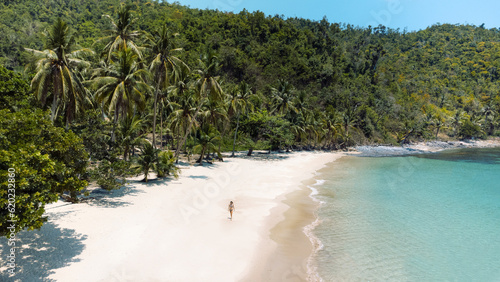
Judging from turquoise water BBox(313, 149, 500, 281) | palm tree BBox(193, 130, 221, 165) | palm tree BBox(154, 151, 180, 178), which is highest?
palm tree BBox(193, 130, 221, 165)

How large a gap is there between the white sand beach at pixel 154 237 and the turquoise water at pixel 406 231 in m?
3.83

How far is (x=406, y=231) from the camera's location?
18.3m

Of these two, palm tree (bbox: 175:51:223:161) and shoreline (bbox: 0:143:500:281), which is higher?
palm tree (bbox: 175:51:223:161)

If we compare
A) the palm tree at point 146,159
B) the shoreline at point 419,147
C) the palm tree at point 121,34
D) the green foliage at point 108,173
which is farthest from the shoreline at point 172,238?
the shoreline at point 419,147

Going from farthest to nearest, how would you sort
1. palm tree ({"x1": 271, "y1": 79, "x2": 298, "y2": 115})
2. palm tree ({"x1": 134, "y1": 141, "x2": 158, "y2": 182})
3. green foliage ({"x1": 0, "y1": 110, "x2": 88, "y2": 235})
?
palm tree ({"x1": 271, "y1": 79, "x2": 298, "y2": 115}) < palm tree ({"x1": 134, "y1": 141, "x2": 158, "y2": 182}) < green foliage ({"x1": 0, "y1": 110, "x2": 88, "y2": 235})

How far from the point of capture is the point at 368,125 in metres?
85.5

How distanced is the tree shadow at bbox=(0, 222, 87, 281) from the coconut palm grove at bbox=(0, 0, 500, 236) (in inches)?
86.0

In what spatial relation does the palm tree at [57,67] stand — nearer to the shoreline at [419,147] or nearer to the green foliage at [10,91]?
the green foliage at [10,91]

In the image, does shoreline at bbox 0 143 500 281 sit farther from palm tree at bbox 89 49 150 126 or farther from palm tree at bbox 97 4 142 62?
palm tree at bbox 97 4 142 62

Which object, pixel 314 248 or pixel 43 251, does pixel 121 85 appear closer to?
pixel 43 251

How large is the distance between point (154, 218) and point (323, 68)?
89.3 metres

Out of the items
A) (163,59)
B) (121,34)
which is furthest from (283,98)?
(121,34)

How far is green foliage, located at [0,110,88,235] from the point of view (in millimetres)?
7821

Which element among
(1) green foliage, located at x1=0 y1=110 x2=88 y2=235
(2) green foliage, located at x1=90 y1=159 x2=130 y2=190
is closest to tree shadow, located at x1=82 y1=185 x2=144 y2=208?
(2) green foliage, located at x1=90 y1=159 x2=130 y2=190
